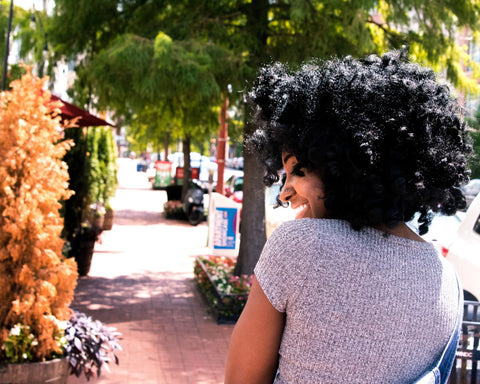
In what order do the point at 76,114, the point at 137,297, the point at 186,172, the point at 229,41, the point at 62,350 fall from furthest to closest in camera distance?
the point at 186,172, the point at 137,297, the point at 229,41, the point at 76,114, the point at 62,350

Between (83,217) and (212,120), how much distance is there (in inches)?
107

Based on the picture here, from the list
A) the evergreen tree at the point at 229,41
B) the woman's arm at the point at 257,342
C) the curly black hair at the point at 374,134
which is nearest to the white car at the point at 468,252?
the evergreen tree at the point at 229,41

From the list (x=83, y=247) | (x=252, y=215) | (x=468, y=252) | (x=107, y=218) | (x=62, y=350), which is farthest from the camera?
(x=107, y=218)

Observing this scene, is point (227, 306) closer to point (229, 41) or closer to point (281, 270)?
point (229, 41)

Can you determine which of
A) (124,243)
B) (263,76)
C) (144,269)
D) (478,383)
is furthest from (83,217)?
(263,76)

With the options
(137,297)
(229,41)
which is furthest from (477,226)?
(137,297)

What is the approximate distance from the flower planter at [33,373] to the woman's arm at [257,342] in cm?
318

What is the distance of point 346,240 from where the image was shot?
1.38 meters

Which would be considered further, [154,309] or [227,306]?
[154,309]

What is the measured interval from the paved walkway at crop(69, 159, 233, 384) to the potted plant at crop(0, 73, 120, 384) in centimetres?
111

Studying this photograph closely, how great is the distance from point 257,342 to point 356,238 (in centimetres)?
33

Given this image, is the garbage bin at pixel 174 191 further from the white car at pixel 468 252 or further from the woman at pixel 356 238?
the woman at pixel 356 238

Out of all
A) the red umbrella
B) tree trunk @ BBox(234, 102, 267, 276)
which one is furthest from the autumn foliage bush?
tree trunk @ BBox(234, 102, 267, 276)

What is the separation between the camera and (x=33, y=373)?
421 centimetres
